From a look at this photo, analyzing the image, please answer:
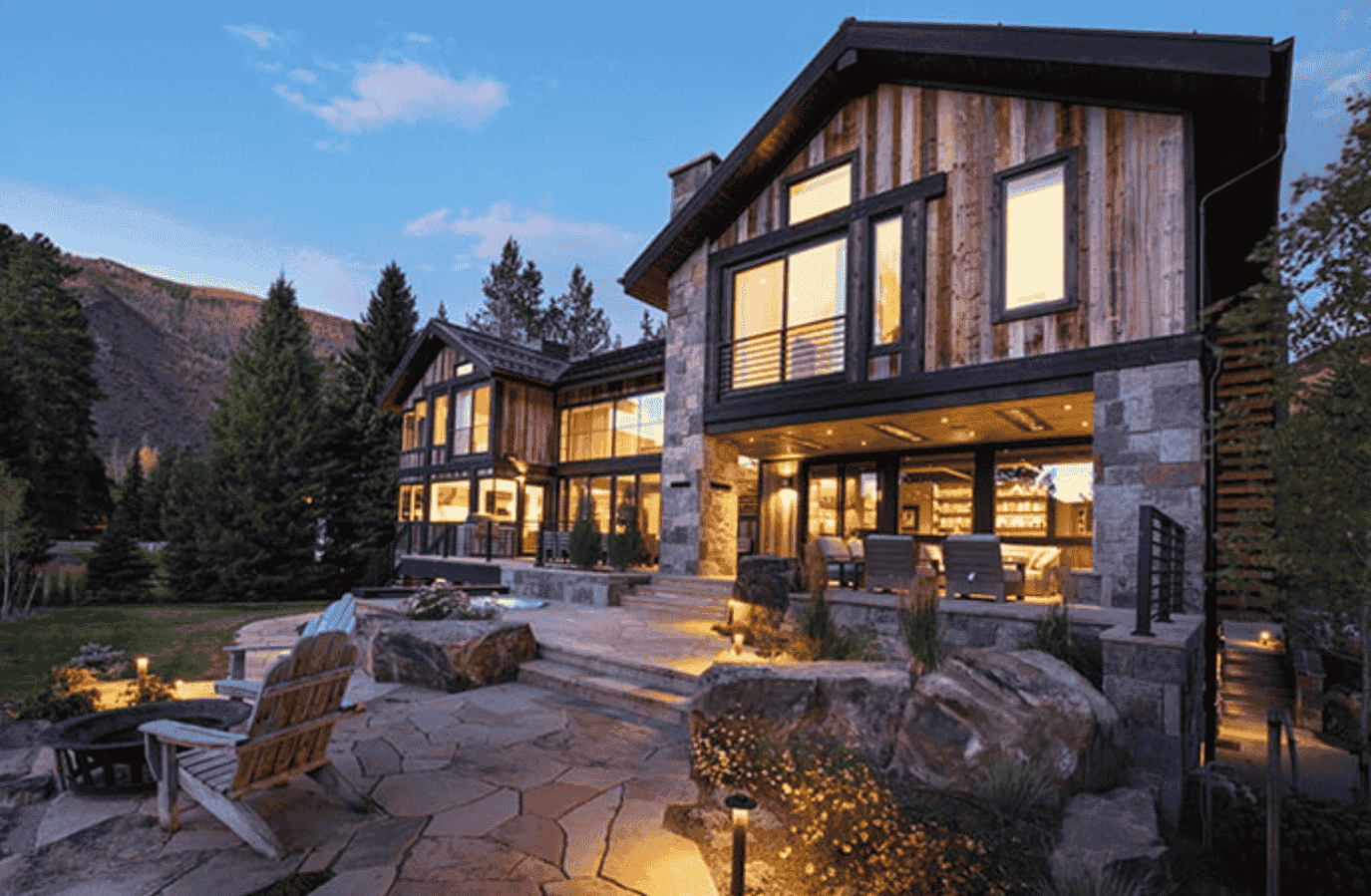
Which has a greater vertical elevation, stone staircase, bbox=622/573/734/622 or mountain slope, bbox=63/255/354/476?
mountain slope, bbox=63/255/354/476

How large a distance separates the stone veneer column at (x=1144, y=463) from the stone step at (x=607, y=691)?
16.9ft

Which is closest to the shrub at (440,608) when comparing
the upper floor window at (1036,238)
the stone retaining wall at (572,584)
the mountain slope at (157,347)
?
the stone retaining wall at (572,584)

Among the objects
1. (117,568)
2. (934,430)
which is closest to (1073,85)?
(934,430)

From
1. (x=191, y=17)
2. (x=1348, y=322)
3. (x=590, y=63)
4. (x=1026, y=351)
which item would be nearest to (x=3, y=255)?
(x=1026, y=351)

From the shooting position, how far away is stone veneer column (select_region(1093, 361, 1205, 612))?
7.15m

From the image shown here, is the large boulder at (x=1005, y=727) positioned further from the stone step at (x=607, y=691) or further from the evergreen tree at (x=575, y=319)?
the evergreen tree at (x=575, y=319)

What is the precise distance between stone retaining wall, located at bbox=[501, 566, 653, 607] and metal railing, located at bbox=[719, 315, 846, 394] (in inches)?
155

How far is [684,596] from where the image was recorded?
1130 cm

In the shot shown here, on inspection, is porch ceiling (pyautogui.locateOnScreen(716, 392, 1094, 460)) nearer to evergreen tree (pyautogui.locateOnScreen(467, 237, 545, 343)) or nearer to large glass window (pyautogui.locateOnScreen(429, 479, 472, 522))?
large glass window (pyautogui.locateOnScreen(429, 479, 472, 522))

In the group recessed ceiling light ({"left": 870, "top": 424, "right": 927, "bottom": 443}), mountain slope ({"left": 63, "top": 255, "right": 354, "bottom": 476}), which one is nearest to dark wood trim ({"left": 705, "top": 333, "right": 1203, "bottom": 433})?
recessed ceiling light ({"left": 870, "top": 424, "right": 927, "bottom": 443})

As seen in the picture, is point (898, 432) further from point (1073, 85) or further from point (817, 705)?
point (817, 705)

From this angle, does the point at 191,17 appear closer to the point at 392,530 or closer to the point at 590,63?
the point at 590,63

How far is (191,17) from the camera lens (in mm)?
135125

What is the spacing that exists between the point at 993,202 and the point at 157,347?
92292 mm
